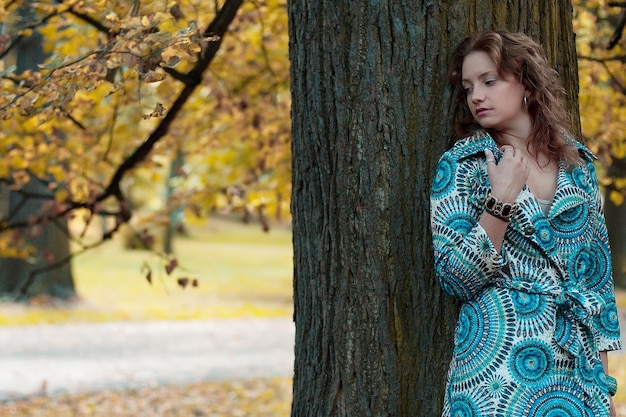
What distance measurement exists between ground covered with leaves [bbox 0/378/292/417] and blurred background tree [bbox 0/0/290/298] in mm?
1638

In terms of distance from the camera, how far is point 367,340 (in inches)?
113

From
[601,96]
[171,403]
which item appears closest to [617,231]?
[601,96]

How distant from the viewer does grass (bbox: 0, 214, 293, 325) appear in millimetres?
14648

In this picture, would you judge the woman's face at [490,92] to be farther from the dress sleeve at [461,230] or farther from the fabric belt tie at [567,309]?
the fabric belt tie at [567,309]

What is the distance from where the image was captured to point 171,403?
8.48 m

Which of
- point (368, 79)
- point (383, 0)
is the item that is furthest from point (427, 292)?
point (383, 0)

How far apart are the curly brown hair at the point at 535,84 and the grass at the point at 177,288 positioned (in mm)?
3751

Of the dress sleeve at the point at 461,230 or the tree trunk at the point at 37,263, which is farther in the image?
the tree trunk at the point at 37,263

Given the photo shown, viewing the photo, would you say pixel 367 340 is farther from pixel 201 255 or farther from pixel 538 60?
pixel 201 255

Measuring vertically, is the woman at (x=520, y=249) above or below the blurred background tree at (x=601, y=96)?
below

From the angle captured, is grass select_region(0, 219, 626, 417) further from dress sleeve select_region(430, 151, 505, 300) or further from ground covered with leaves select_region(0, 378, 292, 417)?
dress sleeve select_region(430, 151, 505, 300)

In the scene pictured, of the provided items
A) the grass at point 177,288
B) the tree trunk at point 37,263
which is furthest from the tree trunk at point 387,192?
the tree trunk at point 37,263

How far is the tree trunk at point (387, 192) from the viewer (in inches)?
112

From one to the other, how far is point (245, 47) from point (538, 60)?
192 inches
